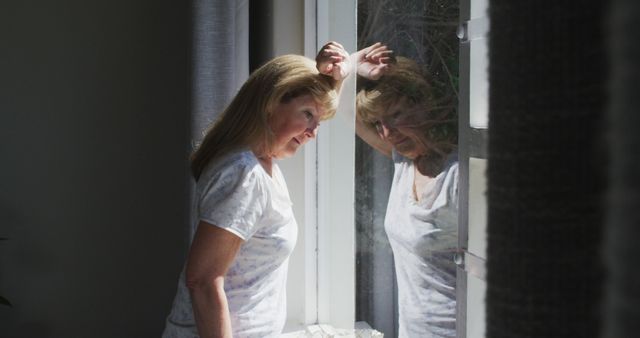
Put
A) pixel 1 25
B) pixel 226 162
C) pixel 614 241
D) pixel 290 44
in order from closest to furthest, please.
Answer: pixel 614 241 < pixel 226 162 < pixel 290 44 < pixel 1 25

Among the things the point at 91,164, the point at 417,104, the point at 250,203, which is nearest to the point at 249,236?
the point at 250,203

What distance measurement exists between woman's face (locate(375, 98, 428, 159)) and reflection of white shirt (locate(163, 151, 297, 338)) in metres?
0.25

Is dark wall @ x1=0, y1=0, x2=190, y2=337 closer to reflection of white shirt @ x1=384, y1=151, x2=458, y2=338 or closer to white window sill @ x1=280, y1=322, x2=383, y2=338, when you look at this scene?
white window sill @ x1=280, y1=322, x2=383, y2=338

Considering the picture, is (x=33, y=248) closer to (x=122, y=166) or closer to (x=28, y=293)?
(x=28, y=293)

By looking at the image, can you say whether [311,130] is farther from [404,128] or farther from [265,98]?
[404,128]

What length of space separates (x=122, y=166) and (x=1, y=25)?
62 cm

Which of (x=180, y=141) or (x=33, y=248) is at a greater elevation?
(x=180, y=141)

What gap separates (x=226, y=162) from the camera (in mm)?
1229

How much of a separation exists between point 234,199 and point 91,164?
4.28ft

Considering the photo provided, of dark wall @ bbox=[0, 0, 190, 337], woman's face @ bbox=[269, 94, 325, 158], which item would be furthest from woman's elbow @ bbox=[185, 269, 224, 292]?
dark wall @ bbox=[0, 0, 190, 337]

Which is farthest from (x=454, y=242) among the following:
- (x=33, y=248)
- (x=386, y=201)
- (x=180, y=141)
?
(x=33, y=248)

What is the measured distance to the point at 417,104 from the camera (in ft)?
3.54

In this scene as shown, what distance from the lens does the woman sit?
1.17 m

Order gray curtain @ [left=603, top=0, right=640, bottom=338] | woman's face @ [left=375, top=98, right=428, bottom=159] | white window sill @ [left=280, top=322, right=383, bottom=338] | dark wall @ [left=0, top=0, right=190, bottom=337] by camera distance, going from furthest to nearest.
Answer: dark wall @ [left=0, top=0, right=190, bottom=337] → white window sill @ [left=280, top=322, right=383, bottom=338] → woman's face @ [left=375, top=98, right=428, bottom=159] → gray curtain @ [left=603, top=0, right=640, bottom=338]
